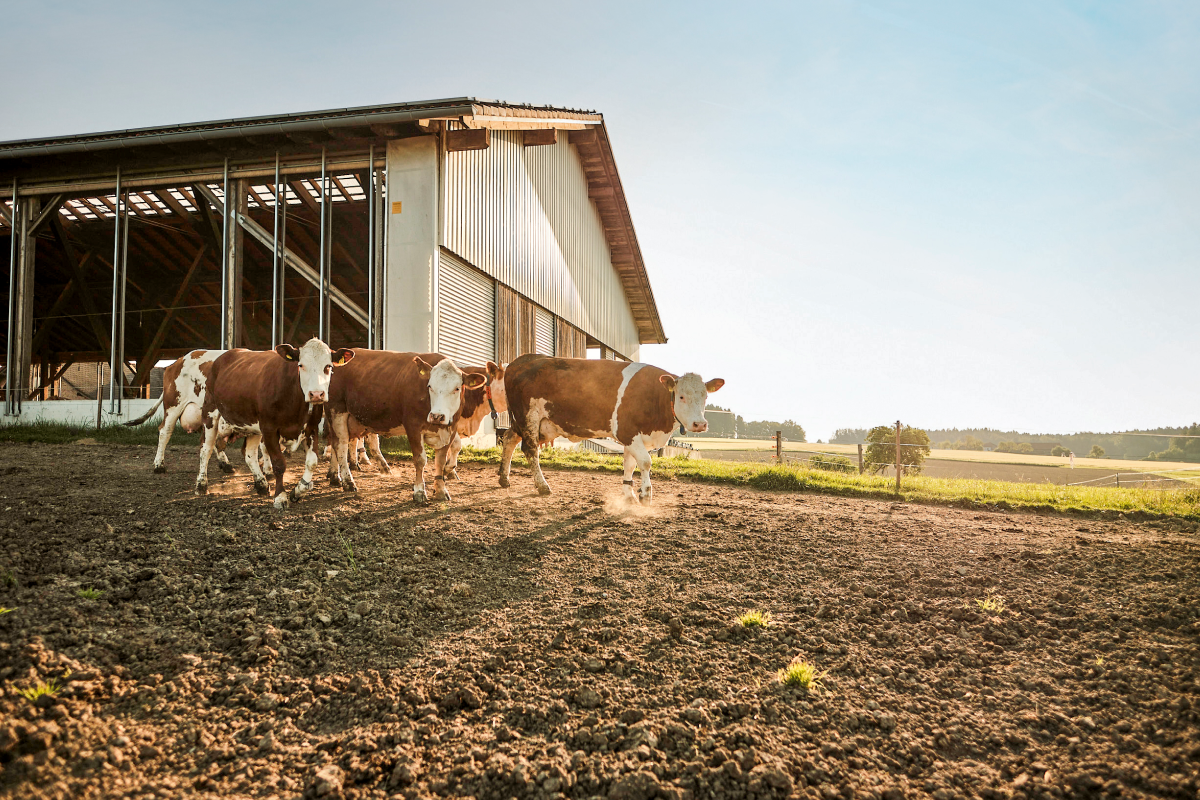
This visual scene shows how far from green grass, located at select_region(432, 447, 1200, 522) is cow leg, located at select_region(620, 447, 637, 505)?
3.68 meters

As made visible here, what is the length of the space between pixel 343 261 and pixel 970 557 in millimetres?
18029

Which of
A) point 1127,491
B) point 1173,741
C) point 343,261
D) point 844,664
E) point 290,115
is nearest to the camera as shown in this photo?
point 1173,741

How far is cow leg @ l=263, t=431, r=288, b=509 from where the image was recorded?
19.8 feet

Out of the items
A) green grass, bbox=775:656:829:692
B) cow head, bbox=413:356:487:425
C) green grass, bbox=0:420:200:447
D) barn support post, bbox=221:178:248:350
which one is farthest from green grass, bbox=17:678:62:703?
barn support post, bbox=221:178:248:350

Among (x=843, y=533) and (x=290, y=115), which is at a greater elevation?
(x=290, y=115)

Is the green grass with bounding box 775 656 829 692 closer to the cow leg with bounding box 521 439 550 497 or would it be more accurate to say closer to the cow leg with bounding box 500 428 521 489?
the cow leg with bounding box 521 439 550 497

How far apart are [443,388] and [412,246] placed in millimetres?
5380

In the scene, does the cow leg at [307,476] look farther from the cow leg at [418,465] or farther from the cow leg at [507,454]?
the cow leg at [507,454]

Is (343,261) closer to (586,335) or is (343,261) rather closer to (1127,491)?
(586,335)

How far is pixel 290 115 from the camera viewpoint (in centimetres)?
1093

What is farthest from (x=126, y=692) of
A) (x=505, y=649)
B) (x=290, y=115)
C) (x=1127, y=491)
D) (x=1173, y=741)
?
(x=1127, y=491)

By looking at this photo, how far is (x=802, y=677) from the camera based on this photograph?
3035mm

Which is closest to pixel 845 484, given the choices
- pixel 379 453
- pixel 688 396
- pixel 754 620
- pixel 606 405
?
pixel 688 396

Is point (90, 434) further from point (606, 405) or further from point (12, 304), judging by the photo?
point (606, 405)
